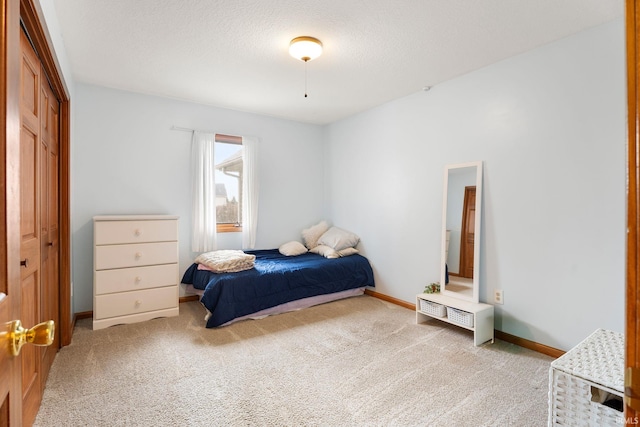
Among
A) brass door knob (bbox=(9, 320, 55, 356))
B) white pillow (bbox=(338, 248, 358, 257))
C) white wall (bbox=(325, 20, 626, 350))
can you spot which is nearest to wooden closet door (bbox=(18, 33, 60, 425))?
brass door knob (bbox=(9, 320, 55, 356))

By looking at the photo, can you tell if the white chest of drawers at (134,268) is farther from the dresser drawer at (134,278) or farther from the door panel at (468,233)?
the door panel at (468,233)

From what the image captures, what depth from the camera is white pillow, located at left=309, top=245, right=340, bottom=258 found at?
13.5 ft

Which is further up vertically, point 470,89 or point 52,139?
point 470,89

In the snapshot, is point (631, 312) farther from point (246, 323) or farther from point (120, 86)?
point (120, 86)

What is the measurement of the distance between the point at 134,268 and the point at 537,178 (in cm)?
376

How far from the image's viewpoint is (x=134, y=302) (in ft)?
10.3

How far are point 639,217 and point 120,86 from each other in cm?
415

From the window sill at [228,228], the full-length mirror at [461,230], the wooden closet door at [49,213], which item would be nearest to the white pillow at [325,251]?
the window sill at [228,228]

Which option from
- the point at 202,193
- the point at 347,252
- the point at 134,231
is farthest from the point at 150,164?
the point at 347,252

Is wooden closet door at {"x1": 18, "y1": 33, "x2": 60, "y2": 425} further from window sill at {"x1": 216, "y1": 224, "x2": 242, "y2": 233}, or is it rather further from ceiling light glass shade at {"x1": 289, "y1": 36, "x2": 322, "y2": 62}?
window sill at {"x1": 216, "y1": 224, "x2": 242, "y2": 233}

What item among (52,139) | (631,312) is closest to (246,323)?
(52,139)

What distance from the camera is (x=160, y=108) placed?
3.69m

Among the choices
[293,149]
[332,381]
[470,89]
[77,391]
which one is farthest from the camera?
[293,149]

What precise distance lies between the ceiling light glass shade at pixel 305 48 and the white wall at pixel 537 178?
4.97 ft
